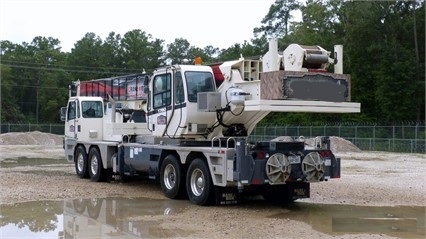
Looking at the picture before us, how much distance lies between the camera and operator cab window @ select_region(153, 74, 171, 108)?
577 inches

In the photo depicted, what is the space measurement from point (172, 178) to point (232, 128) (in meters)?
1.92

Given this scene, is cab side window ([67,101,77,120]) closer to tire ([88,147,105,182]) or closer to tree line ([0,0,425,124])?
tire ([88,147,105,182])

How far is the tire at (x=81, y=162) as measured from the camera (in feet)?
63.5

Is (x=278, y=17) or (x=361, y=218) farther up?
(x=278, y=17)

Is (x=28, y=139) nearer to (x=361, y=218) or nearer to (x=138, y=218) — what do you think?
(x=138, y=218)

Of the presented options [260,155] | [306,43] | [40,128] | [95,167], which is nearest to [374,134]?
[306,43]

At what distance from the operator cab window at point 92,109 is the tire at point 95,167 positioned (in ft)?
5.29

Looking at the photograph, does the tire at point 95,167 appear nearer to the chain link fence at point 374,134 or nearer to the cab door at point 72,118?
the cab door at point 72,118

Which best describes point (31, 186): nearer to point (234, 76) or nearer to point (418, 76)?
point (234, 76)

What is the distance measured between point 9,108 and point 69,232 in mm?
81353

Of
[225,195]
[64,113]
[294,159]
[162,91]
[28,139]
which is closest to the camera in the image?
[294,159]

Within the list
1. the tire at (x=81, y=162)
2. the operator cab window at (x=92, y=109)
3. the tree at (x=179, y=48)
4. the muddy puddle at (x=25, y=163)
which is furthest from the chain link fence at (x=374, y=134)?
the tree at (x=179, y=48)

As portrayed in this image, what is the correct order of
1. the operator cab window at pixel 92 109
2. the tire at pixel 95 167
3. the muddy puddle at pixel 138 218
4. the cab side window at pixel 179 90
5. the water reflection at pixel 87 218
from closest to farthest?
the water reflection at pixel 87 218, the muddy puddle at pixel 138 218, the cab side window at pixel 179 90, the tire at pixel 95 167, the operator cab window at pixel 92 109

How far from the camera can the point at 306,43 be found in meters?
67.4
